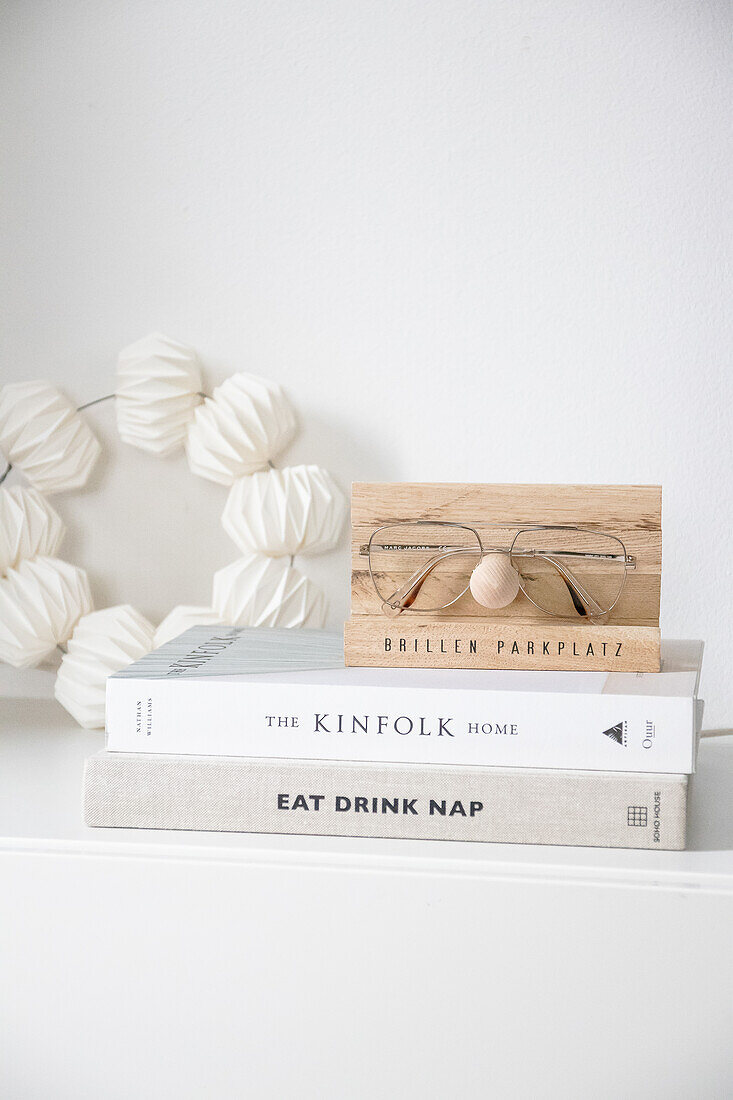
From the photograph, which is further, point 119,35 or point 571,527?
point 119,35

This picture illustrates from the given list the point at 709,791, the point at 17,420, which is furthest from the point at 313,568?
the point at 709,791

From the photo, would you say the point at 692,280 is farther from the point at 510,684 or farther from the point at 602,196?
the point at 510,684

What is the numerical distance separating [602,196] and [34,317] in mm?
558

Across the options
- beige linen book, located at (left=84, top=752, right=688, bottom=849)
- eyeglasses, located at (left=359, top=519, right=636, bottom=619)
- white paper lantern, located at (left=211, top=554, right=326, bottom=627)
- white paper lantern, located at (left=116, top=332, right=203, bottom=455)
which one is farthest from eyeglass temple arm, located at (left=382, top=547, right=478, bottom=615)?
white paper lantern, located at (left=116, top=332, right=203, bottom=455)

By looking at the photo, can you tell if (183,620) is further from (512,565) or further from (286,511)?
(512,565)

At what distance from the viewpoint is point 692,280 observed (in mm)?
877

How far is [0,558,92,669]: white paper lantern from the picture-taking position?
896mm

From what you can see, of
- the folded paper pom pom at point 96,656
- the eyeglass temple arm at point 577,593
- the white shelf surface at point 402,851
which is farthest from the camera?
the folded paper pom pom at point 96,656

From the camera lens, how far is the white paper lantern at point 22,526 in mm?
908

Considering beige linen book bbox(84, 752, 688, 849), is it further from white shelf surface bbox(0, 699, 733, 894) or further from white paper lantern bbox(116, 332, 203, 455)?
white paper lantern bbox(116, 332, 203, 455)

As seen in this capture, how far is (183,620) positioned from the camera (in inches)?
35.2

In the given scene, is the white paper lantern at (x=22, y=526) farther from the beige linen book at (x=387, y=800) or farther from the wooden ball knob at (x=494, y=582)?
the wooden ball knob at (x=494, y=582)

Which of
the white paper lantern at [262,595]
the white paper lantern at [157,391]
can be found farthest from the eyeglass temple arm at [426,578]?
the white paper lantern at [157,391]

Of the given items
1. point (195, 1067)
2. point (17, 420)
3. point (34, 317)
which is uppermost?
point (34, 317)
